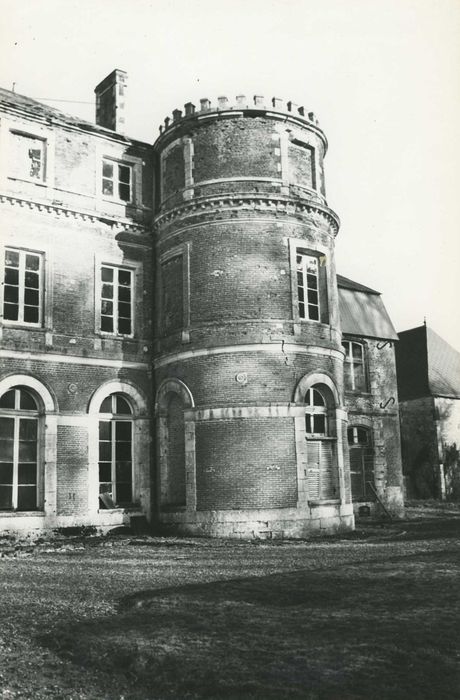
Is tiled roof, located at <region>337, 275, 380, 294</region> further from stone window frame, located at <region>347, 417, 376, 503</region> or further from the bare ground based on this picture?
the bare ground

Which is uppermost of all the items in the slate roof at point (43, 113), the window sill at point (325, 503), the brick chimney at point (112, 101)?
the brick chimney at point (112, 101)

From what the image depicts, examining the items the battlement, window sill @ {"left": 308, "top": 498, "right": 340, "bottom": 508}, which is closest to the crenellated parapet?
the battlement

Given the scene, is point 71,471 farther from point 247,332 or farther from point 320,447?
point 320,447

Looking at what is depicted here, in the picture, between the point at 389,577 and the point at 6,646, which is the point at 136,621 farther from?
the point at 389,577

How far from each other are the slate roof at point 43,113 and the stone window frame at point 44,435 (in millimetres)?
6878

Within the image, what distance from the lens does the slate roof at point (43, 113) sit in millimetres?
18141

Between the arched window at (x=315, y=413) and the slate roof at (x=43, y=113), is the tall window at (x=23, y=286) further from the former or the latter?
the arched window at (x=315, y=413)

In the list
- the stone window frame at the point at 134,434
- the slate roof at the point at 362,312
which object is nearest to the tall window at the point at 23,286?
the stone window frame at the point at 134,434

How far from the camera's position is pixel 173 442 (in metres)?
18.7

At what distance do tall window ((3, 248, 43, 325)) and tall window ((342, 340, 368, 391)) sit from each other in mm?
11340

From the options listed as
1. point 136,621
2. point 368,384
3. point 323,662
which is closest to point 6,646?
point 136,621

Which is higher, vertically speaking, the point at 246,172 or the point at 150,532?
the point at 246,172

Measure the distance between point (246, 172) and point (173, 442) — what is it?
736cm

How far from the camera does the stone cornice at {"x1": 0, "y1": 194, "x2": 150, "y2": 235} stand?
17.8 meters
